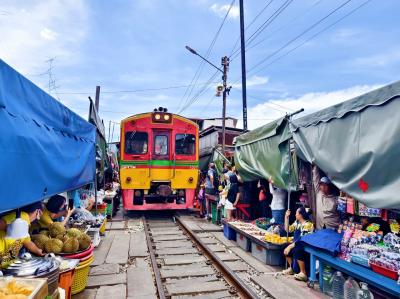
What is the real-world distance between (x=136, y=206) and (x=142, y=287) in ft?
19.5

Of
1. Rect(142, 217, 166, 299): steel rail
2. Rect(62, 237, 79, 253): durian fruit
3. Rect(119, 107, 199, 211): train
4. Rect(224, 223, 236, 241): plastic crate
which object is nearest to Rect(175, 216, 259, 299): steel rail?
Rect(224, 223, 236, 241): plastic crate

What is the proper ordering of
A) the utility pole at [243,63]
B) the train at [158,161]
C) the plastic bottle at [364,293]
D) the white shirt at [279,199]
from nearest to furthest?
the plastic bottle at [364,293] → the white shirt at [279,199] → the train at [158,161] → the utility pole at [243,63]

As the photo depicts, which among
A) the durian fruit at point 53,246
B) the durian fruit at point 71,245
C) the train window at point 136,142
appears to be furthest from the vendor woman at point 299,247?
the train window at point 136,142

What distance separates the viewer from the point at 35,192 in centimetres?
348

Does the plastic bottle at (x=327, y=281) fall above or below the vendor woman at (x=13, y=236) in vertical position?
below

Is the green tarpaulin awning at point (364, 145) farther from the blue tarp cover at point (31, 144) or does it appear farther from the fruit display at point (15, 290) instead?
the blue tarp cover at point (31, 144)

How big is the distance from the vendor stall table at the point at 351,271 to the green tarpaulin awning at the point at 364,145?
777 millimetres

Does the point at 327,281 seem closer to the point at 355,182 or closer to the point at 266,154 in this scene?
the point at 355,182

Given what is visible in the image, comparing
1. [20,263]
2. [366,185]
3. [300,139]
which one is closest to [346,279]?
[366,185]

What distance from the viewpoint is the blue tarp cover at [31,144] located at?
2766 millimetres

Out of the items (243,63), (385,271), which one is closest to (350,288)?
(385,271)

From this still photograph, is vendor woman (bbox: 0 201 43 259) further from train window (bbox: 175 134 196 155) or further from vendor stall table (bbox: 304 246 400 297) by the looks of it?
train window (bbox: 175 134 196 155)

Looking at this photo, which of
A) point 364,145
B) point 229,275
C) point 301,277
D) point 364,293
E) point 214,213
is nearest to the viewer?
point 364,293

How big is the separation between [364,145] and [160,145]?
25.6 feet
